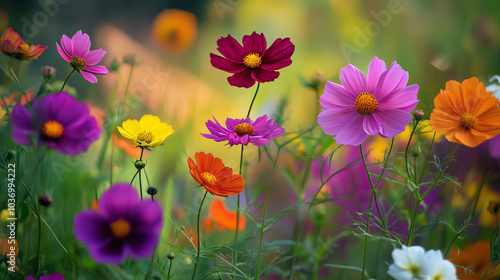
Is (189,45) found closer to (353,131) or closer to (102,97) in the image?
(102,97)

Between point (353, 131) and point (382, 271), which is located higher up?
point (353, 131)

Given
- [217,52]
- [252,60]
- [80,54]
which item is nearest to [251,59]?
[252,60]

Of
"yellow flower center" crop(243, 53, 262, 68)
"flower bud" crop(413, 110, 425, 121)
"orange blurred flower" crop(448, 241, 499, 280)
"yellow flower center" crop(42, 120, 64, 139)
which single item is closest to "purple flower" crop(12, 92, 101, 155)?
"yellow flower center" crop(42, 120, 64, 139)

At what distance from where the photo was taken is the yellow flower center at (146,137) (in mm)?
293

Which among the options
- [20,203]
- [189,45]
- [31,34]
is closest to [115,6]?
[189,45]

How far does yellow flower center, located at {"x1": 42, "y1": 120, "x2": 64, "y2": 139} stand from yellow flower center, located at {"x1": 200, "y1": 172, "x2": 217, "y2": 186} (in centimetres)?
10

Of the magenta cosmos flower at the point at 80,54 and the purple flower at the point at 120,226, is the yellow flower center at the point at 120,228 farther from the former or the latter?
the magenta cosmos flower at the point at 80,54

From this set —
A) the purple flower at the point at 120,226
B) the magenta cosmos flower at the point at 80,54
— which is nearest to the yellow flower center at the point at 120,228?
the purple flower at the point at 120,226

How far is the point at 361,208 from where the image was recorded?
1.70 feet

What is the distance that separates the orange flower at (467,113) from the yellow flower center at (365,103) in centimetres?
4

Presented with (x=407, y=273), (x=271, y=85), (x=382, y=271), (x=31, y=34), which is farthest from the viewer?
(x=271, y=85)

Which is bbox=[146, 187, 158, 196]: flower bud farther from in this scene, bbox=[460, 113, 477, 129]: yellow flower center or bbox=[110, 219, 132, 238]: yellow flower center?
bbox=[460, 113, 477, 129]: yellow flower center

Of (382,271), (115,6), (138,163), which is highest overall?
(115,6)

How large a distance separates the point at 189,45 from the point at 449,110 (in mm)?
371
